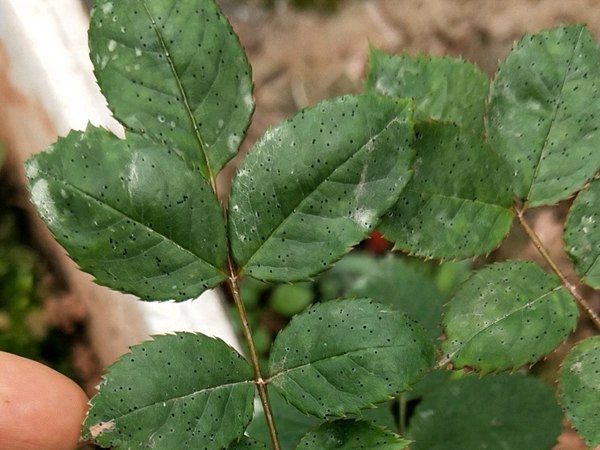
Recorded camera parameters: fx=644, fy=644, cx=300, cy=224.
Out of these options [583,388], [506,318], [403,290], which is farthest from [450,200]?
[403,290]

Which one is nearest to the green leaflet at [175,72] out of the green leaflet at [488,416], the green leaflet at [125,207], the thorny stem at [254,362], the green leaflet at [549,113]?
the green leaflet at [125,207]

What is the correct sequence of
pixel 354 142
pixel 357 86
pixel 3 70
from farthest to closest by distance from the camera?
1. pixel 357 86
2. pixel 3 70
3. pixel 354 142

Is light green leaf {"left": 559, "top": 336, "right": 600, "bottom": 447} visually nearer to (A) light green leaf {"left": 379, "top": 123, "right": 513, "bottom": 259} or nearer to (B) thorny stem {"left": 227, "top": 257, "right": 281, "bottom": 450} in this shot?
(A) light green leaf {"left": 379, "top": 123, "right": 513, "bottom": 259}

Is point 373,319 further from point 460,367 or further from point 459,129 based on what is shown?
point 459,129

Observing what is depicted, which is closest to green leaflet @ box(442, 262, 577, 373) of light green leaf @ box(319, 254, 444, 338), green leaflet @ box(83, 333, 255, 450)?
green leaflet @ box(83, 333, 255, 450)

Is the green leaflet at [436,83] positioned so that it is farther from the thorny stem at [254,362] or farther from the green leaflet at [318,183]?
the thorny stem at [254,362]

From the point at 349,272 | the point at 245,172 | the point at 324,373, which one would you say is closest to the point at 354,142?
the point at 245,172
